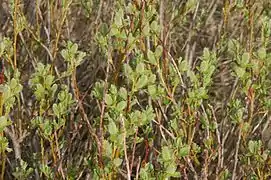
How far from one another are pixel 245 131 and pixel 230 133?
29 centimetres

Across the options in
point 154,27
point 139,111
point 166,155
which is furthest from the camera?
point 154,27

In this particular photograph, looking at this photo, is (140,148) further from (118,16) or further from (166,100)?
(118,16)

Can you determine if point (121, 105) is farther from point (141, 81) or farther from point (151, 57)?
point (151, 57)

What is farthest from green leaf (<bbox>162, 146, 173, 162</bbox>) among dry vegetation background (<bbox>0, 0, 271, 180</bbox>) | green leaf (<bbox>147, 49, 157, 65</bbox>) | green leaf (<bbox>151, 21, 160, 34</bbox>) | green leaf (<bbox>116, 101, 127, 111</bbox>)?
green leaf (<bbox>151, 21, 160, 34</bbox>)

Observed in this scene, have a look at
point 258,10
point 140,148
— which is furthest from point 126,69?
point 258,10

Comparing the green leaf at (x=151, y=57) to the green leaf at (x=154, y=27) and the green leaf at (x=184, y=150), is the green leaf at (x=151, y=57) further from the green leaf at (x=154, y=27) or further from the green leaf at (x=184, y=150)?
the green leaf at (x=184, y=150)

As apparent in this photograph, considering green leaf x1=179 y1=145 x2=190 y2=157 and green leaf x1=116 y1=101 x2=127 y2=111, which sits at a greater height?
green leaf x1=116 y1=101 x2=127 y2=111

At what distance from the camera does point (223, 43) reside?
6.86ft

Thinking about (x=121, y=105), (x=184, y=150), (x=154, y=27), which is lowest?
(x=184, y=150)

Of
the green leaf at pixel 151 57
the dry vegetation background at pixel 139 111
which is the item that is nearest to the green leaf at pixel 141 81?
the dry vegetation background at pixel 139 111

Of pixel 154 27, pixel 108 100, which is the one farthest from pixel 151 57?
pixel 108 100

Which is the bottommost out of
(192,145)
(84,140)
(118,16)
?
(84,140)

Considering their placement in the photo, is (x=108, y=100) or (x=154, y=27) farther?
(x=154, y=27)

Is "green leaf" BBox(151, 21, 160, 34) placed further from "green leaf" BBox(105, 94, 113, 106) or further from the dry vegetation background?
"green leaf" BBox(105, 94, 113, 106)
